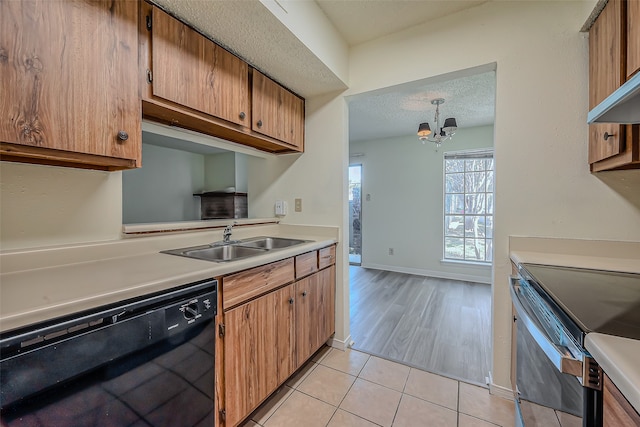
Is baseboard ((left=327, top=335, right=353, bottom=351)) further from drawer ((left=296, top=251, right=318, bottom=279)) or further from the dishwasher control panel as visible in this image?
the dishwasher control panel

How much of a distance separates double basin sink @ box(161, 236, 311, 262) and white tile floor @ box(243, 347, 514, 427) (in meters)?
0.89

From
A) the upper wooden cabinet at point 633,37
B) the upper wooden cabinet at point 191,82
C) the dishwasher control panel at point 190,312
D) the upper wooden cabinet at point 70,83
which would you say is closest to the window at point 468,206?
the upper wooden cabinet at point 633,37

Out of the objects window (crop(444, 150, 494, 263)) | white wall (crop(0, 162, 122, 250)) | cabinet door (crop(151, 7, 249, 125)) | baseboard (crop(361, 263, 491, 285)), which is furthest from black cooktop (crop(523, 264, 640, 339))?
window (crop(444, 150, 494, 263))

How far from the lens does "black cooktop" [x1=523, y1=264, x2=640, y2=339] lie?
2.17 feet

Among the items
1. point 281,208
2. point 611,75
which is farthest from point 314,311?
point 611,75

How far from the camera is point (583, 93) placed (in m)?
1.41

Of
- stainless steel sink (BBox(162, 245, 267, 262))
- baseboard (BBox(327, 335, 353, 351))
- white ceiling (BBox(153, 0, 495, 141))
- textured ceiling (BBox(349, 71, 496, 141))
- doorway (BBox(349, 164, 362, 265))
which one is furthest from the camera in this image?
doorway (BBox(349, 164, 362, 265))

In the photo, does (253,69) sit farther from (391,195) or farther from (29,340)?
(391,195)

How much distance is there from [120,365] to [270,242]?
1.34 metres

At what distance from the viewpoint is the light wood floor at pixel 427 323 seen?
195 centimetres

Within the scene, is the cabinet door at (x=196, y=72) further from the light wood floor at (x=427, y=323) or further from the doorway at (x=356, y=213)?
the doorway at (x=356, y=213)

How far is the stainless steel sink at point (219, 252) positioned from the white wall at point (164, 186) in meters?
2.21

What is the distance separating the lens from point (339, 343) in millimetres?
2115

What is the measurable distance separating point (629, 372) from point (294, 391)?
1.59 metres
